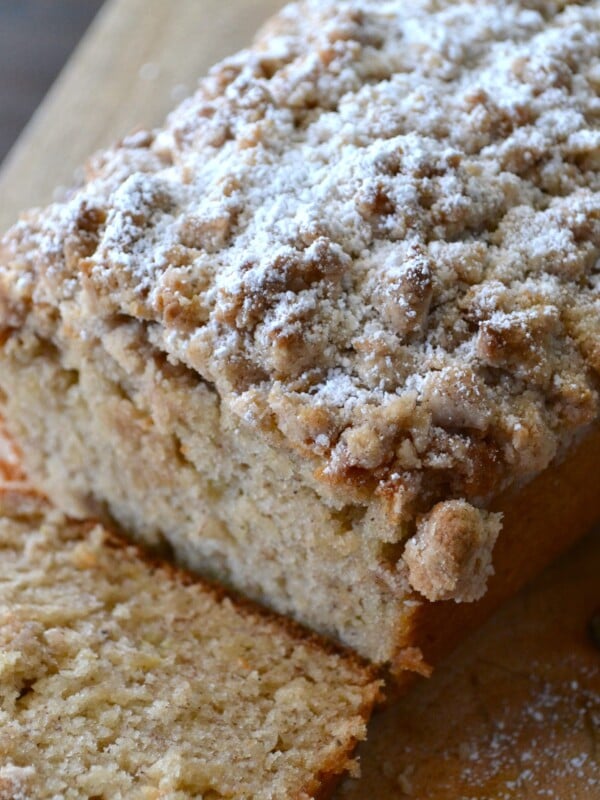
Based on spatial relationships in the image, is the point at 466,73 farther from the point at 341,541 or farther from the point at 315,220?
the point at 341,541

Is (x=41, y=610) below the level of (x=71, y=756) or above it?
above

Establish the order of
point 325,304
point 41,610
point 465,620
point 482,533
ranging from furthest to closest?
point 465,620, point 41,610, point 325,304, point 482,533

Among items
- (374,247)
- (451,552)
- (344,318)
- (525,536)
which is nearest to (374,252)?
(374,247)

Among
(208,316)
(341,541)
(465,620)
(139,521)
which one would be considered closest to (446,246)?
(208,316)

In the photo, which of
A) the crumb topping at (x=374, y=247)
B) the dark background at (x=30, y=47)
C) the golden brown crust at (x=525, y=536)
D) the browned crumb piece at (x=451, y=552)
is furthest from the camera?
the dark background at (x=30, y=47)

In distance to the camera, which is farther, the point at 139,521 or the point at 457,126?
the point at 139,521

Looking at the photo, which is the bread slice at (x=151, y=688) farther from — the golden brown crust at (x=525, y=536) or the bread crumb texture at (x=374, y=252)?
the bread crumb texture at (x=374, y=252)

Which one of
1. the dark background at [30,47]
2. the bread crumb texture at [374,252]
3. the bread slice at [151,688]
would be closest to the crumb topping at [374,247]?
the bread crumb texture at [374,252]
